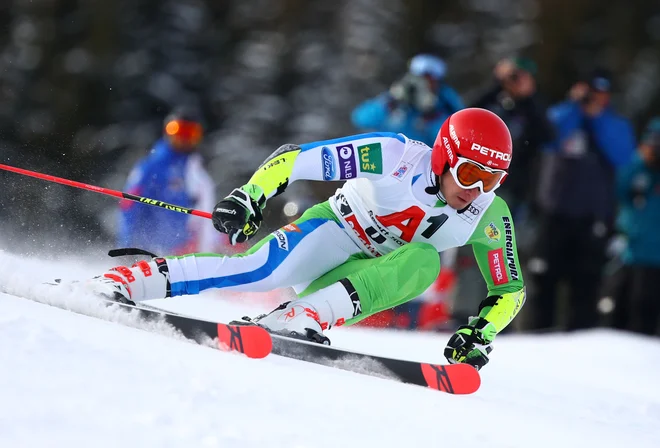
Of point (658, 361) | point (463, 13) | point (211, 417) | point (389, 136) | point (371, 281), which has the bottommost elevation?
point (658, 361)

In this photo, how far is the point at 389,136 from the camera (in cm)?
462

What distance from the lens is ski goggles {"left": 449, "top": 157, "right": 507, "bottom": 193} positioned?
173 inches

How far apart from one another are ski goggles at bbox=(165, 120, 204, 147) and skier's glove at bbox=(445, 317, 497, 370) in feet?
13.9

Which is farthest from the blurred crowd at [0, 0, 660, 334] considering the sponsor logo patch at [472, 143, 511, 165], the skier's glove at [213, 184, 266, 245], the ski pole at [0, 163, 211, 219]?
the skier's glove at [213, 184, 266, 245]

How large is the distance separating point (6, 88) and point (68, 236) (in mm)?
15033

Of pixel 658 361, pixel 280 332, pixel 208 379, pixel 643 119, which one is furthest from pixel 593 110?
pixel 643 119

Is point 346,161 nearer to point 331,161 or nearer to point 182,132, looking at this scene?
point 331,161

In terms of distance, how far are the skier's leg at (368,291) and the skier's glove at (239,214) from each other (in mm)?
391

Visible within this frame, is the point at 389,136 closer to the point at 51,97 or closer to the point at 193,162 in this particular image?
the point at 193,162

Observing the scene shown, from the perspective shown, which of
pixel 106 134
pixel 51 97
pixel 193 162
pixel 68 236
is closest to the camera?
pixel 68 236

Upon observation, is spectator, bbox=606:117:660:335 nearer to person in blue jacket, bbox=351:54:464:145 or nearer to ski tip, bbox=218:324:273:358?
person in blue jacket, bbox=351:54:464:145

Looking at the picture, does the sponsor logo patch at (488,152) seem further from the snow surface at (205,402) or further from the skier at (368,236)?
the snow surface at (205,402)

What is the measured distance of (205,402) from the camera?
2965 mm

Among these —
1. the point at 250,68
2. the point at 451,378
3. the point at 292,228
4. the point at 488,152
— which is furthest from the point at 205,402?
the point at 250,68
